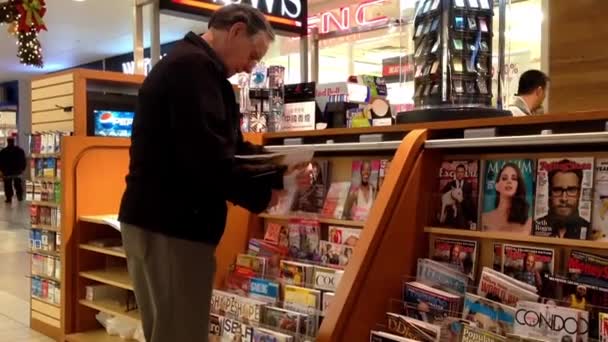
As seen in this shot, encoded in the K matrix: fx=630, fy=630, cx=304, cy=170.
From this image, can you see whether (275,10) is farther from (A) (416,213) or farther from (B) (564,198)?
(B) (564,198)

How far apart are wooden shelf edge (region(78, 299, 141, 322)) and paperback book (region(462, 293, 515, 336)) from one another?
2.17m

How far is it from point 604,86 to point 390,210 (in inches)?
48.9

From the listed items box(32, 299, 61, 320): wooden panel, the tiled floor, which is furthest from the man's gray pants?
the tiled floor

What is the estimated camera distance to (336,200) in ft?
8.38

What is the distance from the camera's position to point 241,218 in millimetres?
2850

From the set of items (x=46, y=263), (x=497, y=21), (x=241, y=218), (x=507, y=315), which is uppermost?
(x=497, y=21)

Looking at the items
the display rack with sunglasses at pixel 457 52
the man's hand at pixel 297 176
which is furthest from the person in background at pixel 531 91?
the man's hand at pixel 297 176

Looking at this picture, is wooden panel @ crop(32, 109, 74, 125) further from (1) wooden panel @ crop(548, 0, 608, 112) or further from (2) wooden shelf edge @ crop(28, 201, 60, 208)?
(1) wooden panel @ crop(548, 0, 608, 112)

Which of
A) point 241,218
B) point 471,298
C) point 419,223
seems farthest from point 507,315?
point 241,218

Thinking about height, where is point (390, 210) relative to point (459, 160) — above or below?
below

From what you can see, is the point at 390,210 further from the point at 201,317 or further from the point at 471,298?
the point at 201,317

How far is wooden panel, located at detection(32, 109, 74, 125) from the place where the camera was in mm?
4193

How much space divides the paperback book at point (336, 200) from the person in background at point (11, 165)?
15.7 meters

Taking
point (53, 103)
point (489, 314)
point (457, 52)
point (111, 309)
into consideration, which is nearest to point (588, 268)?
point (489, 314)
